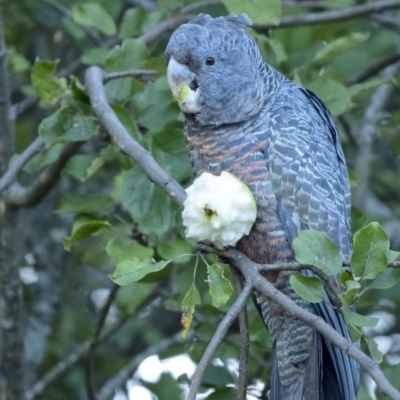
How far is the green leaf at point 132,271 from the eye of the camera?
2049mm

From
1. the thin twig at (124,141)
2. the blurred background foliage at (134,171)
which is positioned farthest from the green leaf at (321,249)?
the blurred background foliage at (134,171)

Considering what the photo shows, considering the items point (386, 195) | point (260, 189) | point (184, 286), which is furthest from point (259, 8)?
point (386, 195)

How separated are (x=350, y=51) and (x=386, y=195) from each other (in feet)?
3.55

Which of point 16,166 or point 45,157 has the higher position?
point 16,166

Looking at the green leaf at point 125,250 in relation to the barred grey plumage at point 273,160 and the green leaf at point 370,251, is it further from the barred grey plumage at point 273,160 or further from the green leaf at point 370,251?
the green leaf at point 370,251

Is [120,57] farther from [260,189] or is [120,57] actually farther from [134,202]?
[260,189]

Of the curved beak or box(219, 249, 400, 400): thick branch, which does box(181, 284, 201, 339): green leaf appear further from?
the curved beak

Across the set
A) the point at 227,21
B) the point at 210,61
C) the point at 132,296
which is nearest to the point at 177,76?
the point at 210,61

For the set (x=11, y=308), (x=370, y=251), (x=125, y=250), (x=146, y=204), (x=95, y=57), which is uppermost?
(x=370, y=251)

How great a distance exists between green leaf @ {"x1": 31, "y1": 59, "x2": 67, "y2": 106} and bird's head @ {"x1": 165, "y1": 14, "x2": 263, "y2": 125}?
487 mm

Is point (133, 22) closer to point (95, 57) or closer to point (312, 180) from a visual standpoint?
point (95, 57)

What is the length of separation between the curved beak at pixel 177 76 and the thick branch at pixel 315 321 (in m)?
0.73

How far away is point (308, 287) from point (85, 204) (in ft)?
4.32

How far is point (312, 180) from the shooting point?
9.48 ft
